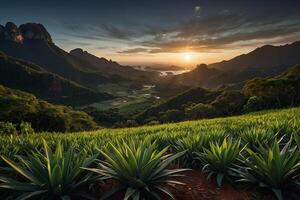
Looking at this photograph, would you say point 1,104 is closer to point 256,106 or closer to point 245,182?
point 256,106

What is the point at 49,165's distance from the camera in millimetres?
5621

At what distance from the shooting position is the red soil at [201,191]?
6107mm

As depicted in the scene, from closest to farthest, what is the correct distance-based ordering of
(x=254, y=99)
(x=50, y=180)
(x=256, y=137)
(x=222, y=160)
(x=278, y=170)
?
1. (x=50, y=180)
2. (x=278, y=170)
3. (x=222, y=160)
4. (x=256, y=137)
5. (x=254, y=99)

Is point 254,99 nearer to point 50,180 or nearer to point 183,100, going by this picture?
point 50,180

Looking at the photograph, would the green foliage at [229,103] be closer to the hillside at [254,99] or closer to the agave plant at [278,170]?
the hillside at [254,99]

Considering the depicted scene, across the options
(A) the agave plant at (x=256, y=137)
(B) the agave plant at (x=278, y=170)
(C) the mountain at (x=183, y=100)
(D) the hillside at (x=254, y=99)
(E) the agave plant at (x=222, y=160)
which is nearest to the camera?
(B) the agave plant at (x=278, y=170)

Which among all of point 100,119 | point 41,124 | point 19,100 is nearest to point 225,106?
point 41,124

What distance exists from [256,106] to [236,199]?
62.3 metres

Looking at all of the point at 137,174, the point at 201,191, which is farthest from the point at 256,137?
the point at 137,174

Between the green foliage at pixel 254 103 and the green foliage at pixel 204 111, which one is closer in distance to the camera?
the green foliage at pixel 254 103

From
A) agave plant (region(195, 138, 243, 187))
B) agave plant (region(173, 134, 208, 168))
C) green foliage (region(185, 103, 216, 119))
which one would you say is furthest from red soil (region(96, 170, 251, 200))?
A: green foliage (region(185, 103, 216, 119))

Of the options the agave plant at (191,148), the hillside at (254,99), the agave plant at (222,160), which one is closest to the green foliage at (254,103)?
the hillside at (254,99)

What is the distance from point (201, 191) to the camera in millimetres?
6426

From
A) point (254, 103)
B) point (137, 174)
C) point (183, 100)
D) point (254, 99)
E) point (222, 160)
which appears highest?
point (137, 174)
